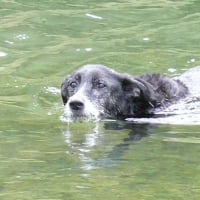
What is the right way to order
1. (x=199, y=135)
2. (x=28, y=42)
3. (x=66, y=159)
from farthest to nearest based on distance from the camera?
1. (x=28, y=42)
2. (x=199, y=135)
3. (x=66, y=159)

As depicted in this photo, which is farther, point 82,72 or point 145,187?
point 82,72

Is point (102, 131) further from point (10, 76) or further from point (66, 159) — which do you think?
point (10, 76)

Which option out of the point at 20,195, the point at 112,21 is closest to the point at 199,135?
the point at 20,195

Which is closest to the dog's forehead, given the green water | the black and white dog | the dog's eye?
the black and white dog

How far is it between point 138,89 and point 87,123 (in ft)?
3.10

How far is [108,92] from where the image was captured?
27.4ft

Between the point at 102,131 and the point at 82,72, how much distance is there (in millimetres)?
1242

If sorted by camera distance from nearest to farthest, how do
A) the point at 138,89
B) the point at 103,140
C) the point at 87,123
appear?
the point at 103,140 → the point at 87,123 → the point at 138,89

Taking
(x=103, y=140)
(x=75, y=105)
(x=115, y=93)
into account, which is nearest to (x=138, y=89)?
(x=115, y=93)

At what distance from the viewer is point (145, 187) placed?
190 inches

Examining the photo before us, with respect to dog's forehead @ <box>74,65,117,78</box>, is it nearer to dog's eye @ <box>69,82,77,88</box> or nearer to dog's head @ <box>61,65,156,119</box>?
dog's head @ <box>61,65,156,119</box>

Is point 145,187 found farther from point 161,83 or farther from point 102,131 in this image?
point 161,83

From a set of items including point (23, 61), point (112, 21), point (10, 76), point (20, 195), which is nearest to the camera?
point (20, 195)

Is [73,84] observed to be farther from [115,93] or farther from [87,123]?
[87,123]
